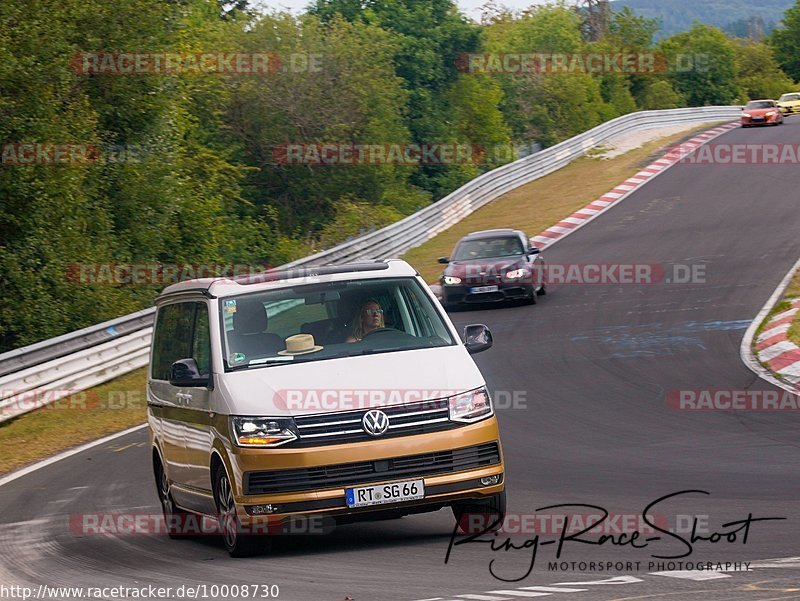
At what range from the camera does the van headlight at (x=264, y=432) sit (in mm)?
7660

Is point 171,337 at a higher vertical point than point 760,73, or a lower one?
lower

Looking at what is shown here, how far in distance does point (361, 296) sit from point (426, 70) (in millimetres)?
50609

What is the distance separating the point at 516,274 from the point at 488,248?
1.45 m

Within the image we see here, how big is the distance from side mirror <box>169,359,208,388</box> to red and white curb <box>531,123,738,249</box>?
75.2 ft

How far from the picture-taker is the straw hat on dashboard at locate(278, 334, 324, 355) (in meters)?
8.35

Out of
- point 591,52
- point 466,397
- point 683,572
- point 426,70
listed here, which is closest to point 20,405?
point 466,397

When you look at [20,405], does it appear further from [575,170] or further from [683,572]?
[575,170]

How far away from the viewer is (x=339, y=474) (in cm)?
761

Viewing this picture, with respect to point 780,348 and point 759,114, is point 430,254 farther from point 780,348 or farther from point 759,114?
point 759,114

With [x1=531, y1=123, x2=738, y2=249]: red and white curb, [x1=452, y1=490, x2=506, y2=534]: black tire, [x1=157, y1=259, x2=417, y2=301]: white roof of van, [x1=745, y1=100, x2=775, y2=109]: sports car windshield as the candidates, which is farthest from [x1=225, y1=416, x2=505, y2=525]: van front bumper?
[x1=745, y1=100, x2=775, y2=109]: sports car windshield
